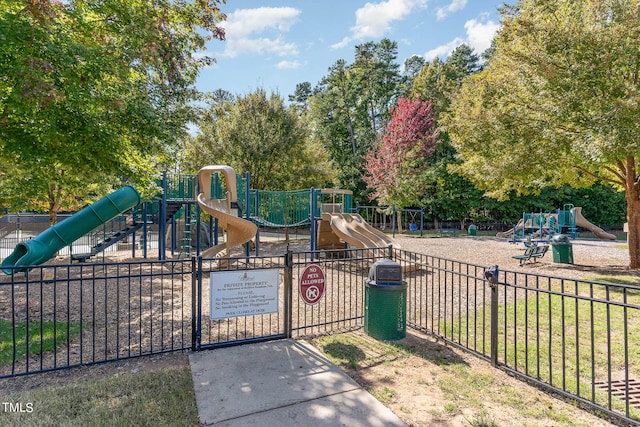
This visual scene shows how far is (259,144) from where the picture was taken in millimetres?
22438

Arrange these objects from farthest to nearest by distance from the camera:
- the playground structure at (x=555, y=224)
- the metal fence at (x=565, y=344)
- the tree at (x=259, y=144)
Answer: the tree at (x=259, y=144) < the playground structure at (x=555, y=224) < the metal fence at (x=565, y=344)

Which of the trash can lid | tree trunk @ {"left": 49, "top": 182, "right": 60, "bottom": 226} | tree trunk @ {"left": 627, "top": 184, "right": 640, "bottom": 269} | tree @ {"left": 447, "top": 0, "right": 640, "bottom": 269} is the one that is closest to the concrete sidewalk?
the trash can lid

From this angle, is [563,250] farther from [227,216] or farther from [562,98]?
[227,216]

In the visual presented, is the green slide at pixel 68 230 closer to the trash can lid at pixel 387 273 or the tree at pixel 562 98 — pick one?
the trash can lid at pixel 387 273

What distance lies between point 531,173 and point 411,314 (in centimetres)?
740

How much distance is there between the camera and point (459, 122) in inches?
472

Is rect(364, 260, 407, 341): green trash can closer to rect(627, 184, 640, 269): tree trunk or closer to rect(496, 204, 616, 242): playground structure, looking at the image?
rect(627, 184, 640, 269): tree trunk

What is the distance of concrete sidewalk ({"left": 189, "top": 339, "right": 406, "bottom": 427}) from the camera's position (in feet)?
10.5

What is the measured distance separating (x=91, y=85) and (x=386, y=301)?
5.70 metres

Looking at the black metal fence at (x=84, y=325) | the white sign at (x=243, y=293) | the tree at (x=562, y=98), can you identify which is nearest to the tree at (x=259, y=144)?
the tree at (x=562, y=98)

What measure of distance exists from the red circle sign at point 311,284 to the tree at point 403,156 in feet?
67.0

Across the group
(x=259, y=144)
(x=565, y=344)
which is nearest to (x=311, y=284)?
(x=565, y=344)

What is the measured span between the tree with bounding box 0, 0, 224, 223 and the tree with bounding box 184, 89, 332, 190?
14.1 meters

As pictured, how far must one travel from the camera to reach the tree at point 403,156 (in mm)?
25250
